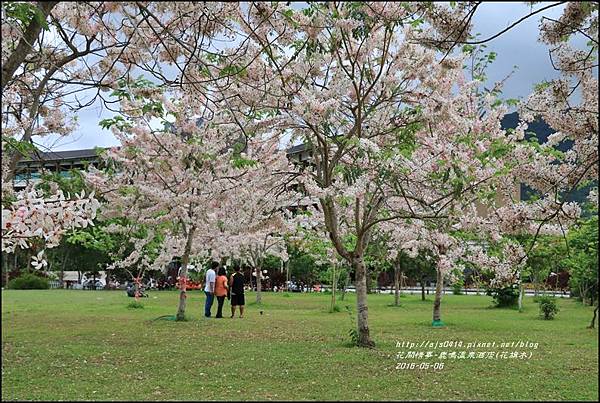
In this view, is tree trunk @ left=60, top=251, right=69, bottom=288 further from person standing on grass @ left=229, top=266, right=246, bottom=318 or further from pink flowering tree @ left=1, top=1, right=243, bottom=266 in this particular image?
pink flowering tree @ left=1, top=1, right=243, bottom=266

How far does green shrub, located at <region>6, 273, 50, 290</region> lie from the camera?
34919 millimetres

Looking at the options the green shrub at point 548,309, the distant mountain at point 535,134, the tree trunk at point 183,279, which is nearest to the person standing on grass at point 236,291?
the tree trunk at point 183,279

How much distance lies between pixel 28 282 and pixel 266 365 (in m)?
32.2

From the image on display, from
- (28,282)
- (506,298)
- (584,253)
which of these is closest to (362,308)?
(584,253)

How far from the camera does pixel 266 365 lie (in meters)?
7.46

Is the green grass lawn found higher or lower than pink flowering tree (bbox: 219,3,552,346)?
lower

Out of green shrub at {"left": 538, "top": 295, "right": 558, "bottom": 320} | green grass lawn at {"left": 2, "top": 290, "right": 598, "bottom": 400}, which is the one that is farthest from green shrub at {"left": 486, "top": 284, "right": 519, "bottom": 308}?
green grass lawn at {"left": 2, "top": 290, "right": 598, "bottom": 400}

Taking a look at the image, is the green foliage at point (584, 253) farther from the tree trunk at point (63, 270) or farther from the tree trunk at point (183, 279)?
the tree trunk at point (63, 270)

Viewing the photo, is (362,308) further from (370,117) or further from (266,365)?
(370,117)

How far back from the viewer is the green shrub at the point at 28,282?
34919 millimetres

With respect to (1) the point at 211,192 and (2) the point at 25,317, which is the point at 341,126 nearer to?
(1) the point at 211,192

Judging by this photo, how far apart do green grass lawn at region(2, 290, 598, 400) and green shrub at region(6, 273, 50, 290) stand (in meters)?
24.6

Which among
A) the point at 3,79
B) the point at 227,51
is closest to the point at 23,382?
the point at 3,79

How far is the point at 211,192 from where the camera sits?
37.7 ft
